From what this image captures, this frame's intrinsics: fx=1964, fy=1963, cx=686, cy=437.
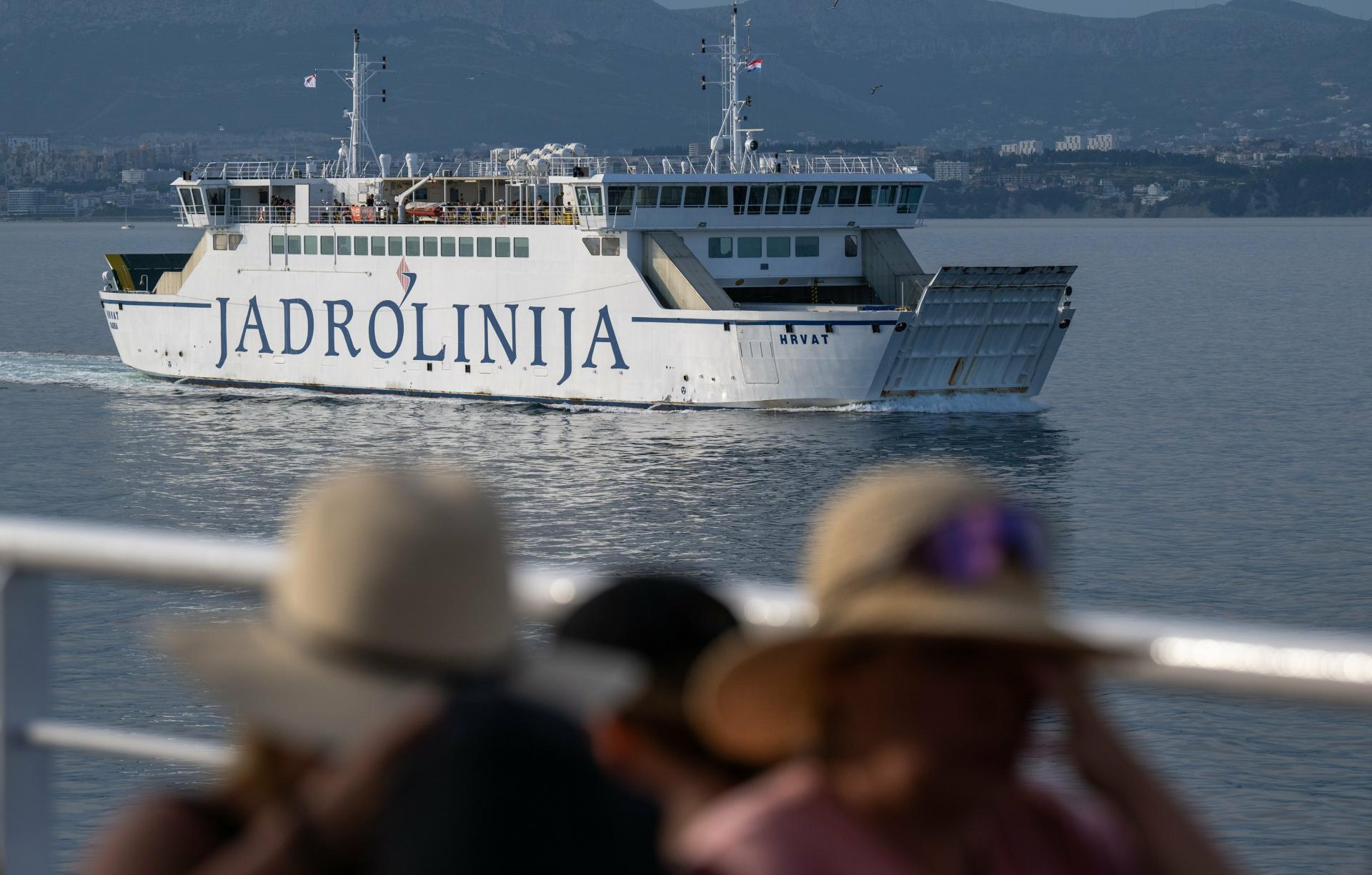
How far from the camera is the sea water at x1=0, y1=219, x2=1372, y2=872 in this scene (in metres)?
A: 14.5

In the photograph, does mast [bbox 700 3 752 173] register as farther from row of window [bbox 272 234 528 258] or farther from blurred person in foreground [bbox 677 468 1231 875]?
blurred person in foreground [bbox 677 468 1231 875]

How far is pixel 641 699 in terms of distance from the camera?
1944 millimetres

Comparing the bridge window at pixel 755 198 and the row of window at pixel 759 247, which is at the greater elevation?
the bridge window at pixel 755 198

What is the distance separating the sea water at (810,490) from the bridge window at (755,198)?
13.0 feet

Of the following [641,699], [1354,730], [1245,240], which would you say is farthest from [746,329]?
[1245,240]

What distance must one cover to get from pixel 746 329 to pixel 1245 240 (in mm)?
174316

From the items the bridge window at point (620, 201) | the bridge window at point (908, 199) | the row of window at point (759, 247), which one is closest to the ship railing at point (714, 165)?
the bridge window at point (908, 199)

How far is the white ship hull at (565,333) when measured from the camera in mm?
32188

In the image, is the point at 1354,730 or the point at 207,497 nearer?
the point at 1354,730

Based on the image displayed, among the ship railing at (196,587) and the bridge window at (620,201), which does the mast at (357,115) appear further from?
the ship railing at (196,587)

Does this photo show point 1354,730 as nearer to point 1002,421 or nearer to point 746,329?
point 746,329

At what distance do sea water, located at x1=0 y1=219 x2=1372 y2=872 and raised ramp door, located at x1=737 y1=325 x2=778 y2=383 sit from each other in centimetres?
78

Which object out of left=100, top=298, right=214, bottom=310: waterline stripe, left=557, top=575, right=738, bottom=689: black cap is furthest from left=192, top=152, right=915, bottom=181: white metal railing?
left=557, top=575, right=738, bottom=689: black cap

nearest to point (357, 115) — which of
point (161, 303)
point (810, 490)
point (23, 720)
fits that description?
point (161, 303)
